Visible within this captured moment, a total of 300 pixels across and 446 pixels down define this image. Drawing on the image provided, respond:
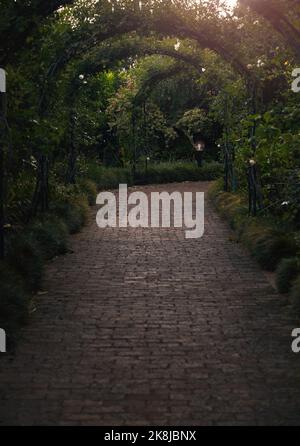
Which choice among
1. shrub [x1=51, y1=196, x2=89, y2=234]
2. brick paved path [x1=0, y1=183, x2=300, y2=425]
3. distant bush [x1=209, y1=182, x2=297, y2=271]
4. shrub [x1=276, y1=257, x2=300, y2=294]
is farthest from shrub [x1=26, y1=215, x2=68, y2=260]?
shrub [x1=276, y1=257, x2=300, y2=294]

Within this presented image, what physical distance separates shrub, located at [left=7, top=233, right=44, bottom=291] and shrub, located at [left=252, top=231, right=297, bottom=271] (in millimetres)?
3459

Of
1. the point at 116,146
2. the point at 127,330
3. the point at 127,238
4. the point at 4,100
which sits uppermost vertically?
the point at 116,146

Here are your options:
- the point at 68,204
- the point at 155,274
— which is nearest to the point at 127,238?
the point at 68,204

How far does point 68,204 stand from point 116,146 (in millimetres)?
17011

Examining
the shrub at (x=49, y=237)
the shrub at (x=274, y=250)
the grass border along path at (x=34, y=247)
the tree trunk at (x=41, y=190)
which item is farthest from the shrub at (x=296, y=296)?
the tree trunk at (x=41, y=190)

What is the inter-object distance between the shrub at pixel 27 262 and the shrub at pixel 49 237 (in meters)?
1.17

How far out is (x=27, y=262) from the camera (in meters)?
9.30

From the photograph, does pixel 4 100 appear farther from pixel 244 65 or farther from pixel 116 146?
pixel 116 146

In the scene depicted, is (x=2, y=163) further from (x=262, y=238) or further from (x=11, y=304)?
(x=262, y=238)

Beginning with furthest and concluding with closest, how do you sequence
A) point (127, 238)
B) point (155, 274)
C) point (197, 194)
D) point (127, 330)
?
point (197, 194) → point (127, 238) → point (155, 274) → point (127, 330)

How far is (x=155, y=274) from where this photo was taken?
10344mm

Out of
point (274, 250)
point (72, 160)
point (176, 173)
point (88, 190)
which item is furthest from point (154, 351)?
point (176, 173)

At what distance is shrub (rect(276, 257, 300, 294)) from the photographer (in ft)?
29.0

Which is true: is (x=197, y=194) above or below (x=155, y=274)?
above
